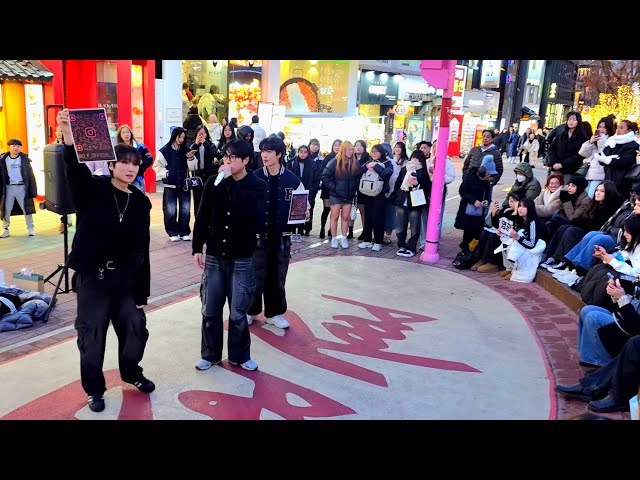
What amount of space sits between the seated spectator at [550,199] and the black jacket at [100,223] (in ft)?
21.7

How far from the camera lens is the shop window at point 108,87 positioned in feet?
44.0

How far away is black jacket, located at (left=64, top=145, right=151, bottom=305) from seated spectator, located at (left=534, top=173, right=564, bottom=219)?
663 cm

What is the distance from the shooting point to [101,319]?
160 inches

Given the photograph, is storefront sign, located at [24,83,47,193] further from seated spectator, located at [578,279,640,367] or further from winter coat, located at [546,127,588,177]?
seated spectator, located at [578,279,640,367]

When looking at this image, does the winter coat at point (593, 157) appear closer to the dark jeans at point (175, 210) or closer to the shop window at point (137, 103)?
the dark jeans at point (175, 210)

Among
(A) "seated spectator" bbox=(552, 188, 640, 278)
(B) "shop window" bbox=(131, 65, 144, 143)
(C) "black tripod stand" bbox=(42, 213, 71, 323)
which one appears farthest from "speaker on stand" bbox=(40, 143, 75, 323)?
(B) "shop window" bbox=(131, 65, 144, 143)

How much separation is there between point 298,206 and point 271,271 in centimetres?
73

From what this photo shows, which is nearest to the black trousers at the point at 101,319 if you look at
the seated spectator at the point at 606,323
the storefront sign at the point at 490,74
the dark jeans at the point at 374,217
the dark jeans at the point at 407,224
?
the seated spectator at the point at 606,323

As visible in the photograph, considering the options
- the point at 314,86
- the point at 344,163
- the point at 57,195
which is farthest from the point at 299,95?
the point at 57,195

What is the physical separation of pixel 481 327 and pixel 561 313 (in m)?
1.24

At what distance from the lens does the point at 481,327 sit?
6387 millimetres

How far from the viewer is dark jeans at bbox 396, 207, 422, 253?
31.4 ft
